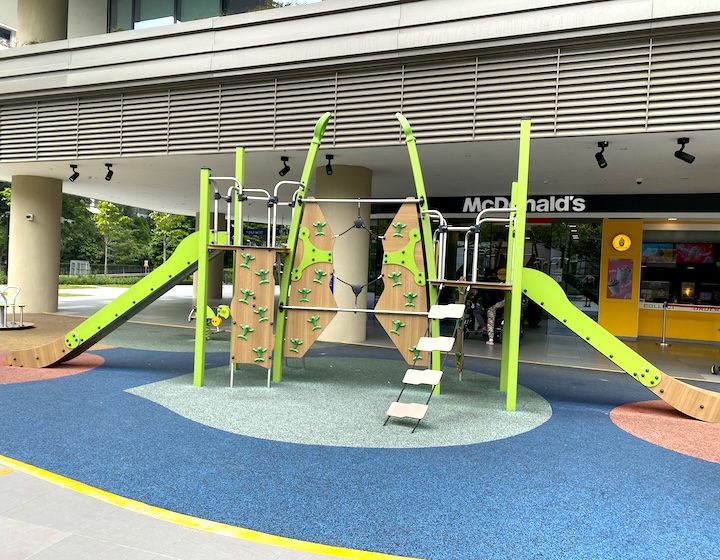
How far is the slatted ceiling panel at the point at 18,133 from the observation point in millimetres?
11312

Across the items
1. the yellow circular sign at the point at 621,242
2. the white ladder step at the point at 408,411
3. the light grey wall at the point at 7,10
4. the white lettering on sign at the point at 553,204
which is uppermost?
the light grey wall at the point at 7,10

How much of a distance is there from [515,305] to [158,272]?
4696 mm

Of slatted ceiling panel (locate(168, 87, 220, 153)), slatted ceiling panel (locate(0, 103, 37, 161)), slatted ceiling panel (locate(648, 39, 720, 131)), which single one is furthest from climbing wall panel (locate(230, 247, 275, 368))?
slatted ceiling panel (locate(0, 103, 37, 161))

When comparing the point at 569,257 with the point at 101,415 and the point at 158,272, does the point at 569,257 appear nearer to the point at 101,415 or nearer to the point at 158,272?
the point at 158,272

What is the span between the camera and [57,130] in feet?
36.3

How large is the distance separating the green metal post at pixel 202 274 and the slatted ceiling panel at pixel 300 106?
271 centimetres

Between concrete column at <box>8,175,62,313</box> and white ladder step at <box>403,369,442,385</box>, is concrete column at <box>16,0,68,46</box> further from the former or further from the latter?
white ladder step at <box>403,369,442,385</box>

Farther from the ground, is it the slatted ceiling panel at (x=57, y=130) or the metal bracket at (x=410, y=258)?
the slatted ceiling panel at (x=57, y=130)

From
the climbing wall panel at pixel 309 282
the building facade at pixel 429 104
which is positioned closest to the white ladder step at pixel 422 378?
the climbing wall panel at pixel 309 282

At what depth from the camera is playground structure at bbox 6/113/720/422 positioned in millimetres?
6090

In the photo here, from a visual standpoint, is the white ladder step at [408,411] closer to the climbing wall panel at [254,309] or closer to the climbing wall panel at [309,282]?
the climbing wall panel at [309,282]

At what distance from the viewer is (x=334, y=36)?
8570mm

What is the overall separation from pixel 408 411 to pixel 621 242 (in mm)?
10578

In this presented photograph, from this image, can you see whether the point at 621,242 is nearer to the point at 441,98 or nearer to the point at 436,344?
the point at 441,98
